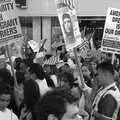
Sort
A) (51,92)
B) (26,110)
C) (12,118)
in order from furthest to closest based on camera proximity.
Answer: (26,110) < (12,118) < (51,92)

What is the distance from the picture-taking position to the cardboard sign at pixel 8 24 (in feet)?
20.0

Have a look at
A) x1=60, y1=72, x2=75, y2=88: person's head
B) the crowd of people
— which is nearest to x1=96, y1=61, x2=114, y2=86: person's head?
the crowd of people

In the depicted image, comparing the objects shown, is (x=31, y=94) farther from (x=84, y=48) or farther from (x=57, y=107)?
(x=84, y=48)

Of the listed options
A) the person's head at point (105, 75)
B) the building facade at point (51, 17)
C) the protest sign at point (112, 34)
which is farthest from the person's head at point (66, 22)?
the building facade at point (51, 17)

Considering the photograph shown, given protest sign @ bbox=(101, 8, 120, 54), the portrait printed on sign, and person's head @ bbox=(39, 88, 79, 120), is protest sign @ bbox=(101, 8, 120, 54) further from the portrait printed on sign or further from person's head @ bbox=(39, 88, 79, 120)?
person's head @ bbox=(39, 88, 79, 120)

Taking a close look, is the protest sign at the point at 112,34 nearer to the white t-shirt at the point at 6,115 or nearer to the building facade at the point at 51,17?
the white t-shirt at the point at 6,115

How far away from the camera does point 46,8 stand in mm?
23609

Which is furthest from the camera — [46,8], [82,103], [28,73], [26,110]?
[46,8]

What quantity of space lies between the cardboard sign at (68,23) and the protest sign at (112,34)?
98.7 inches

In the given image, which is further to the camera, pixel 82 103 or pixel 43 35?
pixel 43 35

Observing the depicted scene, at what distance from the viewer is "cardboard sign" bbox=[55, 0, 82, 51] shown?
5551 mm

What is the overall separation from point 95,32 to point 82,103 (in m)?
15.9

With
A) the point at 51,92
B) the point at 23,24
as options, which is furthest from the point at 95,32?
the point at 51,92

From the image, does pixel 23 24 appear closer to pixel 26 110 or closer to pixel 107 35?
pixel 107 35
